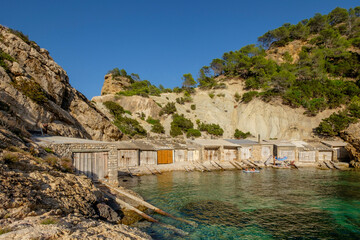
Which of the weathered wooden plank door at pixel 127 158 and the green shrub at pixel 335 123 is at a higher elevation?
the green shrub at pixel 335 123

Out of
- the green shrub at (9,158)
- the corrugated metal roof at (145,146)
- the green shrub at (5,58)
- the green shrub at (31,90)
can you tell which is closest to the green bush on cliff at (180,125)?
the corrugated metal roof at (145,146)

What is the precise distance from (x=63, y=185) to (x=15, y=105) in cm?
1783

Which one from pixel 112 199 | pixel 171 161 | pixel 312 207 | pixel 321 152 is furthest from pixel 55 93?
pixel 321 152

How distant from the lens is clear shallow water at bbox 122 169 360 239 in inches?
419

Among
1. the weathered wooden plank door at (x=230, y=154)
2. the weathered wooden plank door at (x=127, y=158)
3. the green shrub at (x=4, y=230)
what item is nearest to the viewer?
the green shrub at (x=4, y=230)

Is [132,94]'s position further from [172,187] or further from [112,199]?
[112,199]

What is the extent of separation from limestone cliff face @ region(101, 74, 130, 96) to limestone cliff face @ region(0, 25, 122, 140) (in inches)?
1751

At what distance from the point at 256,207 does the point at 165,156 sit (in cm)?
1855

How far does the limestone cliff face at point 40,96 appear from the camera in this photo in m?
21.8

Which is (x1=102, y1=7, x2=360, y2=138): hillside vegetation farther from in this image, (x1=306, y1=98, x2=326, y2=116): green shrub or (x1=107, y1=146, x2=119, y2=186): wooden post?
(x1=107, y1=146, x2=119, y2=186): wooden post

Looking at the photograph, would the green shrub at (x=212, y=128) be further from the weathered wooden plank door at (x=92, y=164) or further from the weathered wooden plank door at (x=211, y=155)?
the weathered wooden plank door at (x=92, y=164)

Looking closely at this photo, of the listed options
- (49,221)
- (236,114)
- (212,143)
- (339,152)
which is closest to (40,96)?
(49,221)

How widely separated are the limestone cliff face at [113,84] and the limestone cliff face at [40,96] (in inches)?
1751

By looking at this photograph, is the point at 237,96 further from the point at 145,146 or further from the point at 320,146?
the point at 145,146
